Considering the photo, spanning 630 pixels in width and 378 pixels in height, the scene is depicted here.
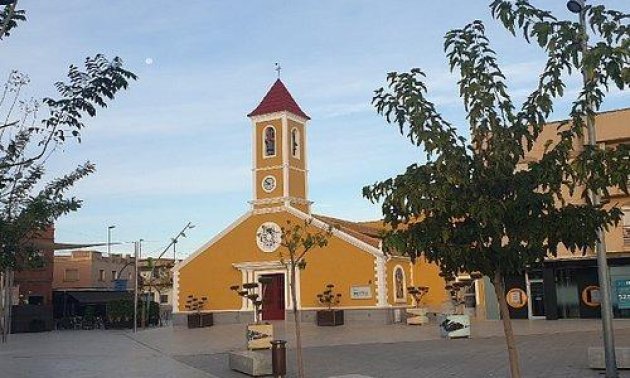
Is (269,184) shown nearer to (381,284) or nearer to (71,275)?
(381,284)

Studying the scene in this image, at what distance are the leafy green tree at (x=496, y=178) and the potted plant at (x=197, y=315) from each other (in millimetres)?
31112

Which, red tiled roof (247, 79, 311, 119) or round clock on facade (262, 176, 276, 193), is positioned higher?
red tiled roof (247, 79, 311, 119)

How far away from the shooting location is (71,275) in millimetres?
66688

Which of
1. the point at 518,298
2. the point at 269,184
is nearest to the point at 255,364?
the point at 518,298

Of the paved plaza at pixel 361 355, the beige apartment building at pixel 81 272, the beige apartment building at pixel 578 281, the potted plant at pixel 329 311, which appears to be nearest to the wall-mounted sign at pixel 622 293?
the beige apartment building at pixel 578 281

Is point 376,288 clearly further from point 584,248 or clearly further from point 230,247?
point 584,248

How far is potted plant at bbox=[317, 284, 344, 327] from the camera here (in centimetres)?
3447

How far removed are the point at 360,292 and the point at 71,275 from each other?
40.7m

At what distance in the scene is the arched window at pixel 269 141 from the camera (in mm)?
40469

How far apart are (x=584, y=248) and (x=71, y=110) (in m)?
6.16

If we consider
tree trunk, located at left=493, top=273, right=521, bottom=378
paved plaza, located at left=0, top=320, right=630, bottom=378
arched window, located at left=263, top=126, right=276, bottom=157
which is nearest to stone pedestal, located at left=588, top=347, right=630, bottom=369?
paved plaza, located at left=0, top=320, right=630, bottom=378

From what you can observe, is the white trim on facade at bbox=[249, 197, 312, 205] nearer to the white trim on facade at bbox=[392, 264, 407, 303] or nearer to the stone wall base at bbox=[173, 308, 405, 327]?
the stone wall base at bbox=[173, 308, 405, 327]

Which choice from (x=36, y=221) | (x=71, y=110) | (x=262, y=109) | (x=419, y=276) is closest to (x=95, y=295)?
(x=262, y=109)

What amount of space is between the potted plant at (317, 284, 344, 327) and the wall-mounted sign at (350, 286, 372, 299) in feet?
2.40
